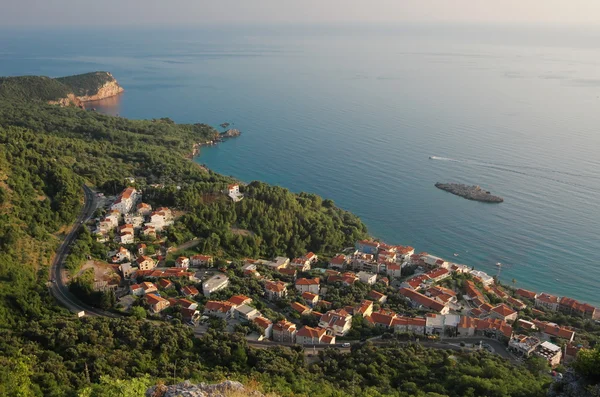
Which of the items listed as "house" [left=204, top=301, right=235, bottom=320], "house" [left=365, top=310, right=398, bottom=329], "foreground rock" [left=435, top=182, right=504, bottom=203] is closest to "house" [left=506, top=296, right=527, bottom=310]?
"house" [left=365, top=310, right=398, bottom=329]

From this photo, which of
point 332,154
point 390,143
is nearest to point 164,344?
point 332,154

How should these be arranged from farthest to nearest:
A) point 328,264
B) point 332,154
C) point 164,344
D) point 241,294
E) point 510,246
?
1. point 332,154
2. point 510,246
3. point 328,264
4. point 241,294
5. point 164,344

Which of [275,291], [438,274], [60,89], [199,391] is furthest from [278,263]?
[60,89]

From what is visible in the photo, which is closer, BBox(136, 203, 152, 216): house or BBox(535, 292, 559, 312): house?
BBox(535, 292, 559, 312): house

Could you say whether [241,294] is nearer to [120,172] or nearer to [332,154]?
[120,172]

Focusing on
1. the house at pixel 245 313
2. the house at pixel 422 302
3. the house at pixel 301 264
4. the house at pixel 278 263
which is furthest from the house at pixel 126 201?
the house at pixel 422 302

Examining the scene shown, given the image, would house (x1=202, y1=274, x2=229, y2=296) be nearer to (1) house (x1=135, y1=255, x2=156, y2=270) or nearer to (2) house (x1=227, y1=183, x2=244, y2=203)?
(1) house (x1=135, y1=255, x2=156, y2=270)
